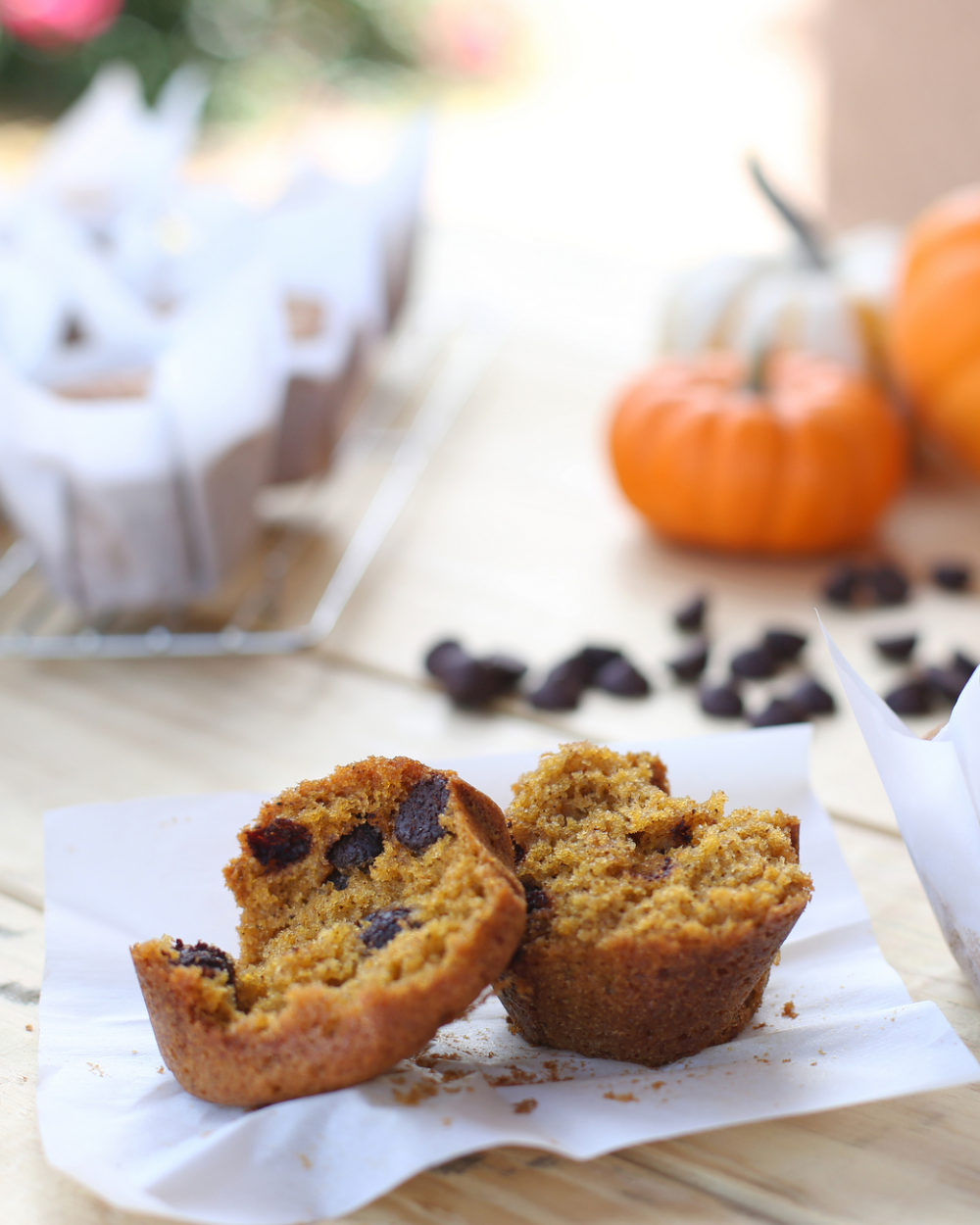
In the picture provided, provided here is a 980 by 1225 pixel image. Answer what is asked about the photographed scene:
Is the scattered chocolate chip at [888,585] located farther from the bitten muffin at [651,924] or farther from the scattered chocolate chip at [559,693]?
the bitten muffin at [651,924]

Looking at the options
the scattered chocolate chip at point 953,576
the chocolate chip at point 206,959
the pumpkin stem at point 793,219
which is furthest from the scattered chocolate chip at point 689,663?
the pumpkin stem at point 793,219

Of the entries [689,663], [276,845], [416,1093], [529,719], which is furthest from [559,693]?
[416,1093]

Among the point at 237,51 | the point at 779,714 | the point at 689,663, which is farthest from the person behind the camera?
the point at 237,51

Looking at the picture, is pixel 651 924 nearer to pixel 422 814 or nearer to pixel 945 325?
pixel 422 814

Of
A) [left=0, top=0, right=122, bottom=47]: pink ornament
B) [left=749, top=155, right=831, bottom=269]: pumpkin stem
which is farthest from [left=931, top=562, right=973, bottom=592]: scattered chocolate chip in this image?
[left=0, top=0, right=122, bottom=47]: pink ornament

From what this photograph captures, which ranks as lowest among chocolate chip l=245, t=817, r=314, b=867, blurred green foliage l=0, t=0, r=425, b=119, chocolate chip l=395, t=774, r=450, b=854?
blurred green foliage l=0, t=0, r=425, b=119

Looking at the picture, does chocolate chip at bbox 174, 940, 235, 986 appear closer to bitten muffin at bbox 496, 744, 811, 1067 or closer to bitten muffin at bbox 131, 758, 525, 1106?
bitten muffin at bbox 131, 758, 525, 1106
